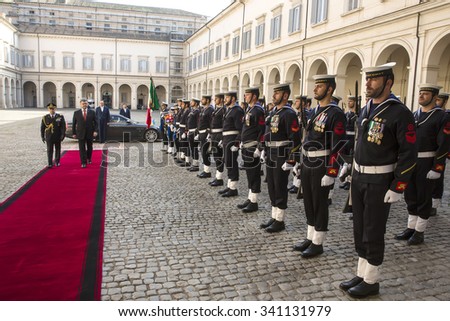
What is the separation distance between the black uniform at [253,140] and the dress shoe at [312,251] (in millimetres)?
2069

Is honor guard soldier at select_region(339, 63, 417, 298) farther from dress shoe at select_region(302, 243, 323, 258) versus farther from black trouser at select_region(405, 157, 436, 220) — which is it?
black trouser at select_region(405, 157, 436, 220)

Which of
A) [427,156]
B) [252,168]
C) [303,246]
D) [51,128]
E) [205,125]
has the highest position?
[205,125]

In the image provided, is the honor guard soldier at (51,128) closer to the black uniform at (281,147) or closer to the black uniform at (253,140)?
the black uniform at (253,140)

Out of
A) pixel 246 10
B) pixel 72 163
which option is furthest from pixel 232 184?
pixel 246 10

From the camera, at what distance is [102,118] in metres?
15.5

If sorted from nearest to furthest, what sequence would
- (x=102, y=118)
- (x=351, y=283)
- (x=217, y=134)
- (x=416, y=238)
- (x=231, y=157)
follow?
(x=351, y=283)
(x=416, y=238)
(x=231, y=157)
(x=217, y=134)
(x=102, y=118)

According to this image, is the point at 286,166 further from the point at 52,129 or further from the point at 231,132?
the point at 52,129

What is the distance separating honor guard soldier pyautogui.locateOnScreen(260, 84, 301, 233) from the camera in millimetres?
5312

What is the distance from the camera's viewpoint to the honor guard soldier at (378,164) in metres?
3.44

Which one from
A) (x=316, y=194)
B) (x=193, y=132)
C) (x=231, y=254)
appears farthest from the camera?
(x=193, y=132)

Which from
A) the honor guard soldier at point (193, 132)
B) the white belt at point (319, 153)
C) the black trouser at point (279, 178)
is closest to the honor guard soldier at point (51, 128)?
the honor guard soldier at point (193, 132)

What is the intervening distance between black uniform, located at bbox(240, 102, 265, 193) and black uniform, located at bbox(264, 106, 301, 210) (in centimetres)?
88

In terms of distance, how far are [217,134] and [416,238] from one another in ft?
15.3

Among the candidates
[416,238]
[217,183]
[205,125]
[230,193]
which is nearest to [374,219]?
[416,238]
